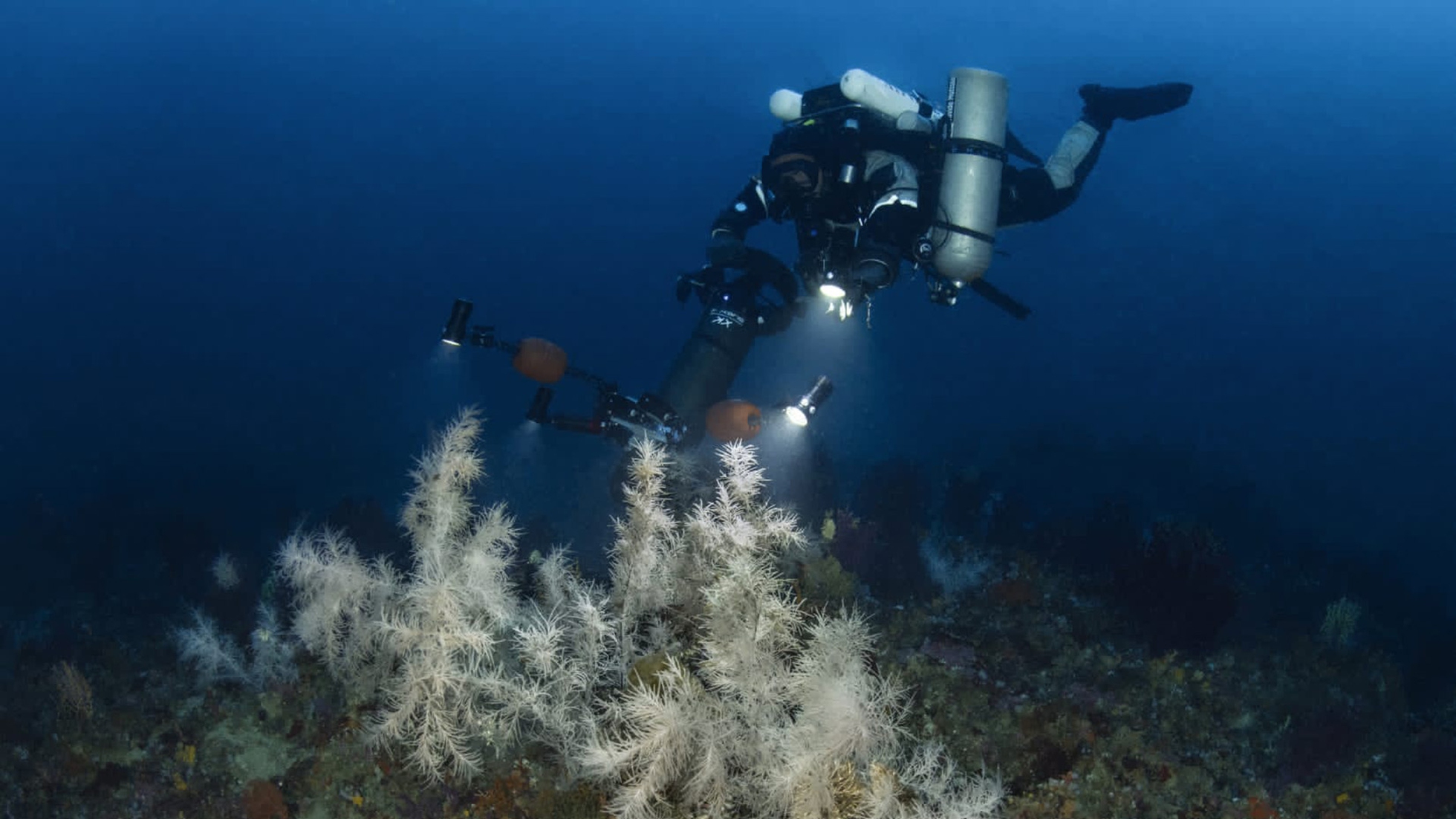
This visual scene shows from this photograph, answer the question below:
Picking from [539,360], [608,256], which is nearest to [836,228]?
[539,360]

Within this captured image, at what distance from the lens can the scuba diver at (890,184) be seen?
7.09m

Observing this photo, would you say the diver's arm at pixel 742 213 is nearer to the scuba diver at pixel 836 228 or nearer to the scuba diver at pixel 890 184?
the scuba diver at pixel 836 228

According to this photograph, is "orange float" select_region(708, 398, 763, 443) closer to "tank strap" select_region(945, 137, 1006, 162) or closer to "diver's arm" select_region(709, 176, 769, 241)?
"diver's arm" select_region(709, 176, 769, 241)

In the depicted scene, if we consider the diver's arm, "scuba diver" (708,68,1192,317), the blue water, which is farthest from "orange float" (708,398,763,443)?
the blue water

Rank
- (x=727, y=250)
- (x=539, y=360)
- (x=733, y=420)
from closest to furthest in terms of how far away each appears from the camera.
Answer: (x=539, y=360) < (x=733, y=420) < (x=727, y=250)

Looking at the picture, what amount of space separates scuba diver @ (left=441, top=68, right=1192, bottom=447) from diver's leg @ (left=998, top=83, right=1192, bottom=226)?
0.76ft

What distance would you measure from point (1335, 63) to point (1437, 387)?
167 feet

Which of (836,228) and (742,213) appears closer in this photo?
(836,228)

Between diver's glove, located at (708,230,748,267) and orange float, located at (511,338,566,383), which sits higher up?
diver's glove, located at (708,230,748,267)

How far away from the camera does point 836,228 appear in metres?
7.38

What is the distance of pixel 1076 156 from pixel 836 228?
403 cm

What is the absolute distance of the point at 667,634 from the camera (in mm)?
4234

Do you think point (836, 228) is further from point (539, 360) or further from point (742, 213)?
point (539, 360)

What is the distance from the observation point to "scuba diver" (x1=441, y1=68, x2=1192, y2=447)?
709cm
